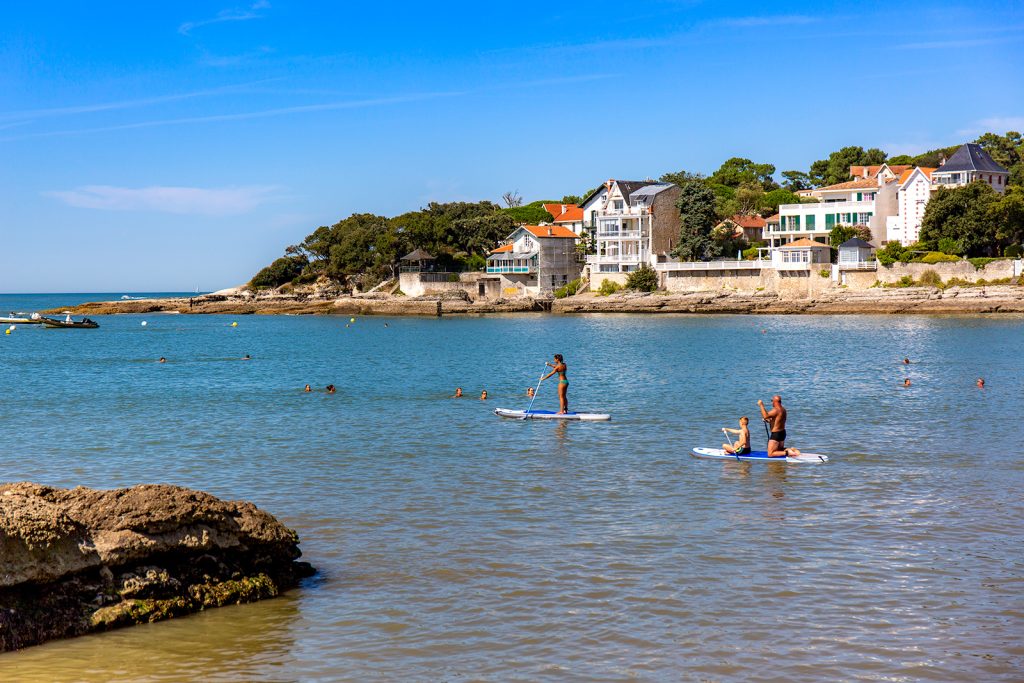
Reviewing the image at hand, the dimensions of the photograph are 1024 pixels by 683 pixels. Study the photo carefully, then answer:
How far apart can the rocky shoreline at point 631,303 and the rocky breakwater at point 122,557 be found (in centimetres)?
7687

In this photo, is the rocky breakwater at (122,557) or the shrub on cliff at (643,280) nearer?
the rocky breakwater at (122,557)

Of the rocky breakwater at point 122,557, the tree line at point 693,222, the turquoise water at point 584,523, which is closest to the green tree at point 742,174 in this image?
the tree line at point 693,222

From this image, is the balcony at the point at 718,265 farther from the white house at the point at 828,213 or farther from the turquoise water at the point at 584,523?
the turquoise water at the point at 584,523

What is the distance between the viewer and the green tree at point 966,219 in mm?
83812

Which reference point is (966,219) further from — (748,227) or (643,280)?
(748,227)

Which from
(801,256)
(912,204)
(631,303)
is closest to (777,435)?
(801,256)

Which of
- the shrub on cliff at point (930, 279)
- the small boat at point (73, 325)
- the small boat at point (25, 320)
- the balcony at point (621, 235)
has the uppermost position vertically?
the balcony at point (621, 235)

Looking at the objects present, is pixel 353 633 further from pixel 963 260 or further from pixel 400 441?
pixel 963 260

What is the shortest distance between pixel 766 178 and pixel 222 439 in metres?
140

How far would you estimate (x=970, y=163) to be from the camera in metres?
91.6

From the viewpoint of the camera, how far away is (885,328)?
6712 cm

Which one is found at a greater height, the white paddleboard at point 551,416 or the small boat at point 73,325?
the small boat at point 73,325

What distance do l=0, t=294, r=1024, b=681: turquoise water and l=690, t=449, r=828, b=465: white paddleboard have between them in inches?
12.6

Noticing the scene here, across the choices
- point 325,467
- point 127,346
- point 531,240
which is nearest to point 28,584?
point 325,467
